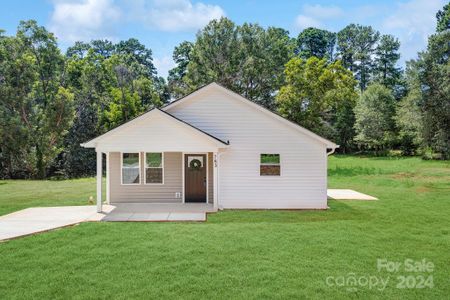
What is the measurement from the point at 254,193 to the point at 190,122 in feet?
12.5

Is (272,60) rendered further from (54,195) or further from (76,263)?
(76,263)

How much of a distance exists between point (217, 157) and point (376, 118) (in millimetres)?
34651

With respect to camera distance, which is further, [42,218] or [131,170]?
[131,170]

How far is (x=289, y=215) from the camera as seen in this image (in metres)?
12.0

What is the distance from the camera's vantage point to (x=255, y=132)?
44.3 feet

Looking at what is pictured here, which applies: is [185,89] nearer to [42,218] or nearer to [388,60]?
[42,218]

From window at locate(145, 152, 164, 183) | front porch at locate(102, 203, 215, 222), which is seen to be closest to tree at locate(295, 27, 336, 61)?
window at locate(145, 152, 164, 183)

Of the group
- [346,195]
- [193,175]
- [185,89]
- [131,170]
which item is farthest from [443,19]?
[131,170]

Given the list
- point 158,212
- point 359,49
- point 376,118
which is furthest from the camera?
point 359,49

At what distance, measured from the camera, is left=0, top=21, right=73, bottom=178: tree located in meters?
26.3

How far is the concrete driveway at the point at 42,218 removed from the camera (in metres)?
9.67

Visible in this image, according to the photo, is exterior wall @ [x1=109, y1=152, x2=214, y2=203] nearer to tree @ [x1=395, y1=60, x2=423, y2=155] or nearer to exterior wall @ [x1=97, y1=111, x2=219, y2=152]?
exterior wall @ [x1=97, y1=111, x2=219, y2=152]

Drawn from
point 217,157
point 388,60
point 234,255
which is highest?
point 388,60

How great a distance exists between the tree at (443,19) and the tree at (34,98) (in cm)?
4413
